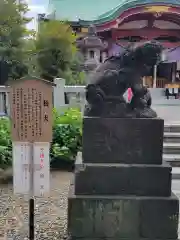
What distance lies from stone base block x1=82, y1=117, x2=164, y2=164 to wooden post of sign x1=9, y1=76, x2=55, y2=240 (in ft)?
1.44

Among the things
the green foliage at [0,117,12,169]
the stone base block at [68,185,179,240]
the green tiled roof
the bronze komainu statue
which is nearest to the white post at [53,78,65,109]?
the green foliage at [0,117,12,169]

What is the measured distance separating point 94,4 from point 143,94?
2396 cm

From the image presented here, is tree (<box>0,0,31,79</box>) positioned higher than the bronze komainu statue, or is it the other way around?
tree (<box>0,0,31,79</box>)

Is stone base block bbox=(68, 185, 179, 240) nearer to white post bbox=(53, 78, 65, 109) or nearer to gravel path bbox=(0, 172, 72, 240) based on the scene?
gravel path bbox=(0, 172, 72, 240)

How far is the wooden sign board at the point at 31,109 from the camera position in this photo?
3152 mm

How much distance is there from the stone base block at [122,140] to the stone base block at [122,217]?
0.39 m

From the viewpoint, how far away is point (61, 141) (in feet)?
22.6

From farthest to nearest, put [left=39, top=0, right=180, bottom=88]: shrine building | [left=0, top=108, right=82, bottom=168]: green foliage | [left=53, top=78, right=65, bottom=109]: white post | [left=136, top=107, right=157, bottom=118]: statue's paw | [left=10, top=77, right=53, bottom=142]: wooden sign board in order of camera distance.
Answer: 1. [left=39, top=0, right=180, bottom=88]: shrine building
2. [left=53, top=78, right=65, bottom=109]: white post
3. [left=0, top=108, right=82, bottom=168]: green foliage
4. [left=136, top=107, right=157, bottom=118]: statue's paw
5. [left=10, top=77, right=53, bottom=142]: wooden sign board

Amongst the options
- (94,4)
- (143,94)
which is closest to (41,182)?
(143,94)

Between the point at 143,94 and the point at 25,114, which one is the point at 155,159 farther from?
the point at 25,114

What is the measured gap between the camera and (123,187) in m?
3.42

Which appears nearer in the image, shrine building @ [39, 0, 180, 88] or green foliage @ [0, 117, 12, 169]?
green foliage @ [0, 117, 12, 169]

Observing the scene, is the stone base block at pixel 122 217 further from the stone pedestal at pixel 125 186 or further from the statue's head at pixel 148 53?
the statue's head at pixel 148 53

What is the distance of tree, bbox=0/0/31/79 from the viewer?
16.6 m
